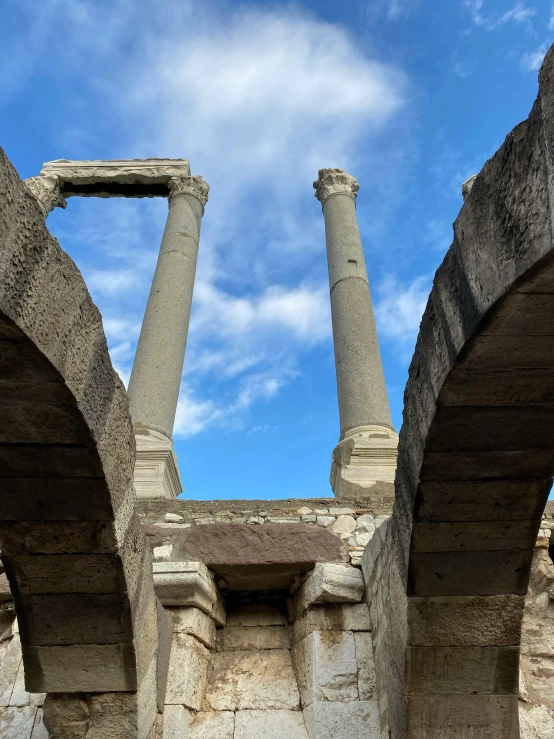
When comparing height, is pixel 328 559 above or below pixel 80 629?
above

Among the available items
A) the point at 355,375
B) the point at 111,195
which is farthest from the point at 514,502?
the point at 111,195

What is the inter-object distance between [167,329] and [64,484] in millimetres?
6620

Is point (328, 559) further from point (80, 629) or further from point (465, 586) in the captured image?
point (80, 629)

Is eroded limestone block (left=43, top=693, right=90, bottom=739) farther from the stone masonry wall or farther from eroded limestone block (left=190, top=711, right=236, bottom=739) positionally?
the stone masonry wall

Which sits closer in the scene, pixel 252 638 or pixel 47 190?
pixel 252 638

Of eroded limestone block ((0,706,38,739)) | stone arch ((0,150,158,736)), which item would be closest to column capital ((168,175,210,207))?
stone arch ((0,150,158,736))

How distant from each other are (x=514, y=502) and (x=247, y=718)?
257cm

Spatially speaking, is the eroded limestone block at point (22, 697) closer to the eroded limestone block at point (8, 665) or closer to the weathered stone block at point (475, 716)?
the eroded limestone block at point (8, 665)

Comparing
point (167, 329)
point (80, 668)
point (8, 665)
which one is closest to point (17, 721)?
point (8, 665)

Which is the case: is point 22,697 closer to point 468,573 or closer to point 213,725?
point 213,725

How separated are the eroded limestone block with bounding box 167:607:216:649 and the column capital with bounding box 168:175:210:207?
9476 mm

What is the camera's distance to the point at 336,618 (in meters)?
4.93

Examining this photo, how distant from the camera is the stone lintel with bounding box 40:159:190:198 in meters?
13.6

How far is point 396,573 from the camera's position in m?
4.10
